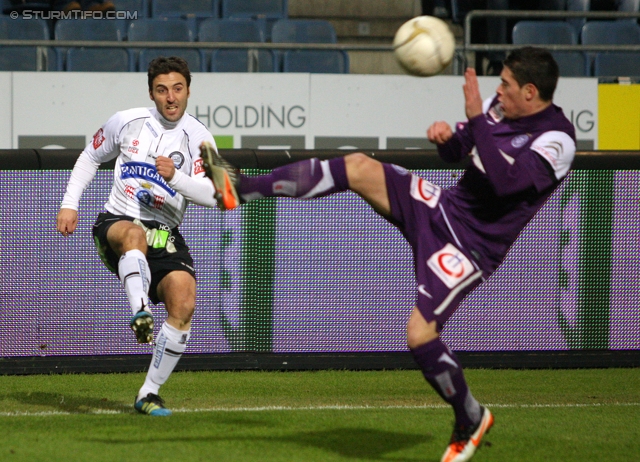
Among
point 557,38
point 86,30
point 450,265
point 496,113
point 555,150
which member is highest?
point 86,30

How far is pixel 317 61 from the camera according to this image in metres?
11.1

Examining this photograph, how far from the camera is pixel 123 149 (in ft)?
19.1

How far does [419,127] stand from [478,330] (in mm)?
3109

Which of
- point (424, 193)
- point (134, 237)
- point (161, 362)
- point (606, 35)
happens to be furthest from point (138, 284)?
point (606, 35)

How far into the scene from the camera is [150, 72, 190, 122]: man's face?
5.76 meters

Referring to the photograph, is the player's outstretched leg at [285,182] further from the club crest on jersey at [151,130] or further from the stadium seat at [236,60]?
the stadium seat at [236,60]

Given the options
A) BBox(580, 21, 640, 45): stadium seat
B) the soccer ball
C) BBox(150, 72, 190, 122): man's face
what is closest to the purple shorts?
the soccer ball

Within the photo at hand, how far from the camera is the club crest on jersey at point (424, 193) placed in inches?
184

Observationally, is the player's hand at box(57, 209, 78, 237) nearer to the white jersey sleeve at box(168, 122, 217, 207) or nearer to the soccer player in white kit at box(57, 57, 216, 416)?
the soccer player in white kit at box(57, 57, 216, 416)

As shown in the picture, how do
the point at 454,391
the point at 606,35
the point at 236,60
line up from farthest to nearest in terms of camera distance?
1. the point at 606,35
2. the point at 236,60
3. the point at 454,391

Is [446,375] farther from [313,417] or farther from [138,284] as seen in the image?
[138,284]

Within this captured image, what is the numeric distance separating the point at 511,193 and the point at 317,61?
275 inches

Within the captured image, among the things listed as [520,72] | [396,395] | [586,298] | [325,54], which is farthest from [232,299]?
[325,54]

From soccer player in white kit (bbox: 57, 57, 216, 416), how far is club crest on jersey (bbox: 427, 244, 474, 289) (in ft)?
5.25
